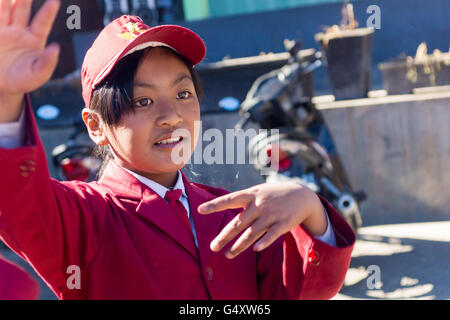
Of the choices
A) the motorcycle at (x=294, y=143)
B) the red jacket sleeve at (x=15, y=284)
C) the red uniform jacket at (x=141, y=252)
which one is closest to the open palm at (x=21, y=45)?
the red uniform jacket at (x=141, y=252)

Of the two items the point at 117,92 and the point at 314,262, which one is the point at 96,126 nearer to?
the point at 117,92

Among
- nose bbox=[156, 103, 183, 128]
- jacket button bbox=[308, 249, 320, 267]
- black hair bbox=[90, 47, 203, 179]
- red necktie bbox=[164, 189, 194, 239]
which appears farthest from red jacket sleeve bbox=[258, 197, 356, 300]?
black hair bbox=[90, 47, 203, 179]

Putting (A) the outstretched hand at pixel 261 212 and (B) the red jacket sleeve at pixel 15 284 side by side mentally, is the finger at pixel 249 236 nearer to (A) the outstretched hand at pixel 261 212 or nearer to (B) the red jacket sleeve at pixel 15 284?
(A) the outstretched hand at pixel 261 212

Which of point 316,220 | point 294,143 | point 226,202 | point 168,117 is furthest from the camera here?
point 294,143

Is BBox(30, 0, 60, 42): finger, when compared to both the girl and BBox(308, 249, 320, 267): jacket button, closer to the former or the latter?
the girl

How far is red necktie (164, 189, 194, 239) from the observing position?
164 centimetres

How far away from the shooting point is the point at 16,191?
4.14ft

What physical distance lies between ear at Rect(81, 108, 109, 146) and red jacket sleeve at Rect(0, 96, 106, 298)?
0.52 ft

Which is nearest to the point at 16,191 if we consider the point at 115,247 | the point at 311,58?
the point at 115,247

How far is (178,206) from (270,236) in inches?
16.0

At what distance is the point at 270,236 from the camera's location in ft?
4.32

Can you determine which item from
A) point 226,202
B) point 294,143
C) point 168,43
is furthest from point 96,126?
point 294,143
